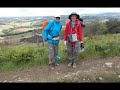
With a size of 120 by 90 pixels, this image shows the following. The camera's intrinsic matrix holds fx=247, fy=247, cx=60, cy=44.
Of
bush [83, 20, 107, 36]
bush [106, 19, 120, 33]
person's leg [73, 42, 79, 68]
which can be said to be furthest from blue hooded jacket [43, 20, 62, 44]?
bush [106, 19, 120, 33]

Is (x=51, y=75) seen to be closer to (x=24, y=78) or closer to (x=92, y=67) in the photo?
(x=24, y=78)

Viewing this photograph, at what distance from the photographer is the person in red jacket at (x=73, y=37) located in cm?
724

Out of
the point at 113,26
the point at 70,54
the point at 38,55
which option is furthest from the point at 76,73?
the point at 113,26

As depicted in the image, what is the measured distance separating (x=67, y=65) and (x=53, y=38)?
1008 millimetres

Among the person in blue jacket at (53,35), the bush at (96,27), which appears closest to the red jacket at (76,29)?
the person in blue jacket at (53,35)

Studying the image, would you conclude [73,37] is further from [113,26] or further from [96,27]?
[113,26]

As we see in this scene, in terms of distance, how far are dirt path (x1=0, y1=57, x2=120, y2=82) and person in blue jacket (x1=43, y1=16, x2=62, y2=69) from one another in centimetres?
32

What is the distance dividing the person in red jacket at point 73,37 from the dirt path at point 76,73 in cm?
A: 29

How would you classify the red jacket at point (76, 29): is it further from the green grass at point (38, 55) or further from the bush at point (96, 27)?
the bush at point (96, 27)

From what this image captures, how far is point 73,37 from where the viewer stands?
24.2 ft

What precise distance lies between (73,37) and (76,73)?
3.80 feet

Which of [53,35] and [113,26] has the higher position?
[53,35]

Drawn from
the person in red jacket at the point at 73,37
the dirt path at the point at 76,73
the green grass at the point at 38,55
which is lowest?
the dirt path at the point at 76,73
